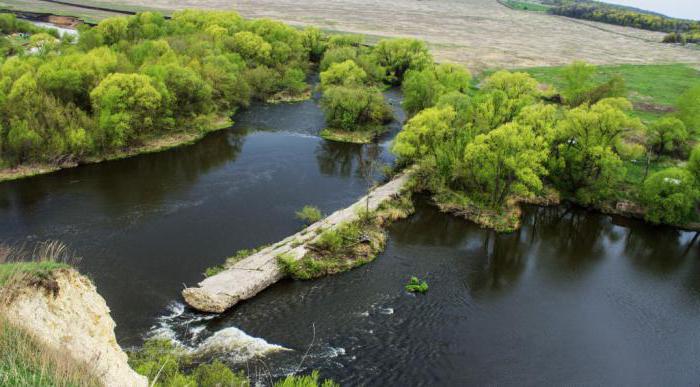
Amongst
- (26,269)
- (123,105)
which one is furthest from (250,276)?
(123,105)

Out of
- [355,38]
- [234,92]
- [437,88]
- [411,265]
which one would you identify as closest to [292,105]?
[234,92]

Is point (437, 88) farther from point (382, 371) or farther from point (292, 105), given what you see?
point (382, 371)

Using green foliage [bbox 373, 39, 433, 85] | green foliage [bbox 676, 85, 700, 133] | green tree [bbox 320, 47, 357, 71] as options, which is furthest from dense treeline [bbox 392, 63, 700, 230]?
green foliage [bbox 373, 39, 433, 85]

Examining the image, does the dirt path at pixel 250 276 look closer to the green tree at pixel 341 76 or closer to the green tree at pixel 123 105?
the green tree at pixel 123 105

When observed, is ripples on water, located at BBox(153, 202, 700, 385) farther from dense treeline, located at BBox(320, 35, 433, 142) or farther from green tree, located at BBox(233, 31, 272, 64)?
green tree, located at BBox(233, 31, 272, 64)

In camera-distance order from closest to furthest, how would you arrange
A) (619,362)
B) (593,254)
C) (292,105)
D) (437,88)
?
1. (619,362)
2. (593,254)
3. (437,88)
4. (292,105)

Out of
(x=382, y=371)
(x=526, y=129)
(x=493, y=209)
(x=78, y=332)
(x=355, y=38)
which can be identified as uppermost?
(x=355, y=38)

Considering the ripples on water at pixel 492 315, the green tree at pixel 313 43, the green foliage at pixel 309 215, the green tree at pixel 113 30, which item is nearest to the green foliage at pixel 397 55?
the green tree at pixel 313 43
